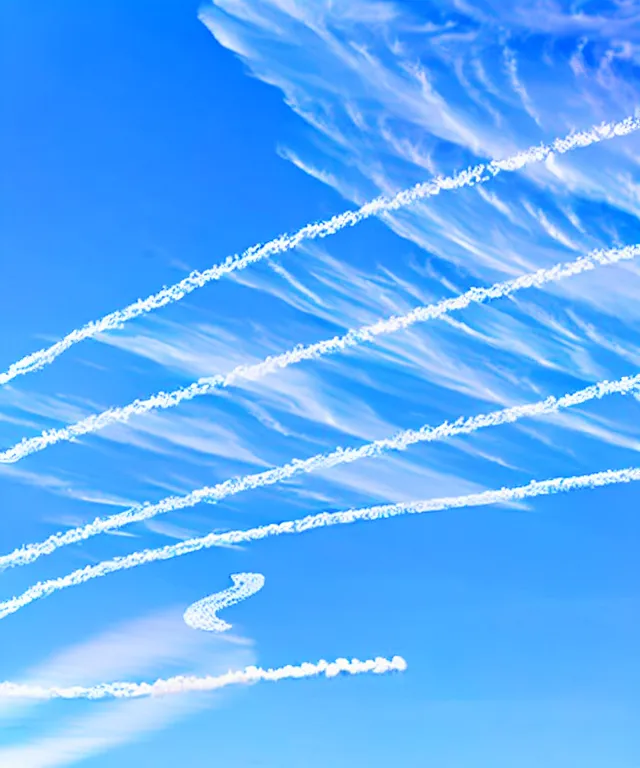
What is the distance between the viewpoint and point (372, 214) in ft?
17.7

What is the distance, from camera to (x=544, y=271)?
5.27m

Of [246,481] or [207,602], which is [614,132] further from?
[207,602]

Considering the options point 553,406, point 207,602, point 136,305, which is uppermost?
point 136,305

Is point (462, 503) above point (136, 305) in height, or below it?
below

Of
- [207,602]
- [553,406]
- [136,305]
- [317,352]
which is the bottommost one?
[207,602]

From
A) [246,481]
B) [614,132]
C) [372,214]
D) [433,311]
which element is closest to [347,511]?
[246,481]

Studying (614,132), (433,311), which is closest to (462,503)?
(433,311)

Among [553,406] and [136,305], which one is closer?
[553,406]

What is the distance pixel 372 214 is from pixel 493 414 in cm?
114

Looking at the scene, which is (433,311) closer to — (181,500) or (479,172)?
(479,172)

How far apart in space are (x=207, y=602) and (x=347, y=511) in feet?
2.70

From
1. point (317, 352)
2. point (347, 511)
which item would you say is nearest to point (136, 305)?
point (317, 352)

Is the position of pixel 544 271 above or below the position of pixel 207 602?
above

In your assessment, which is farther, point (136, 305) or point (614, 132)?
point (136, 305)
